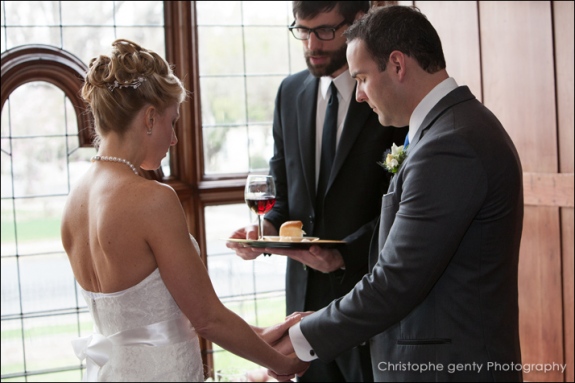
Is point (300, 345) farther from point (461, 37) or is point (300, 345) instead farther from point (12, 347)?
point (461, 37)

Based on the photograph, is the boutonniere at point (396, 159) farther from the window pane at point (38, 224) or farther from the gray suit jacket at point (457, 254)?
the window pane at point (38, 224)

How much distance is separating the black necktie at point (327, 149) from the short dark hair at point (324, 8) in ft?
1.22

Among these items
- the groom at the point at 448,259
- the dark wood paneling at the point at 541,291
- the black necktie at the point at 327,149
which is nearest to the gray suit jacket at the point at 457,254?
the groom at the point at 448,259

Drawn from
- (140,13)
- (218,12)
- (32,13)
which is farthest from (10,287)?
(218,12)

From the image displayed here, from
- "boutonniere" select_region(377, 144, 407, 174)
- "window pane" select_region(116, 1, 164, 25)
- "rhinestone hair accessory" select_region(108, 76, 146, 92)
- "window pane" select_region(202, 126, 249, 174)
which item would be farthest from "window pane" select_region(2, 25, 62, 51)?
"boutonniere" select_region(377, 144, 407, 174)

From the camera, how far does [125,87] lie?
6.68 ft

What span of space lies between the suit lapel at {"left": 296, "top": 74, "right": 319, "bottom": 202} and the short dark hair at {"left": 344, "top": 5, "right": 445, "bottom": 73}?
922 millimetres

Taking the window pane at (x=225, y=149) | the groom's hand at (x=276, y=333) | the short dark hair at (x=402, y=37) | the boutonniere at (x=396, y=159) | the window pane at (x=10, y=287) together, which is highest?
the short dark hair at (x=402, y=37)

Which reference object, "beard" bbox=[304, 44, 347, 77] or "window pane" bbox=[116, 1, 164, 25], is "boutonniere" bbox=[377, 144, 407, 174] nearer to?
"beard" bbox=[304, 44, 347, 77]

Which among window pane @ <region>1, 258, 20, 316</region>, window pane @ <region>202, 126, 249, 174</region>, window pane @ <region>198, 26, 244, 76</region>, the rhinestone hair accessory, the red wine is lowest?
window pane @ <region>1, 258, 20, 316</region>

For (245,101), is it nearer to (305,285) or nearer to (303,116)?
(303,116)

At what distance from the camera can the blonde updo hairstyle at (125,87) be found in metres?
2.04

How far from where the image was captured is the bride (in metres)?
1.92

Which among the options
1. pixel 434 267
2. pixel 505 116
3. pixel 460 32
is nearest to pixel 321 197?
pixel 434 267
